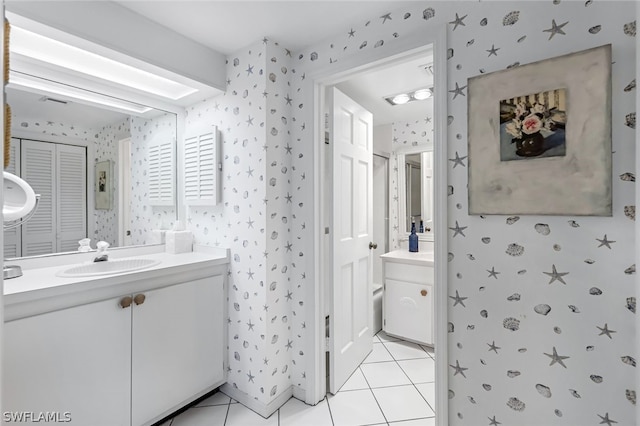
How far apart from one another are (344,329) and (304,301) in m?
0.44

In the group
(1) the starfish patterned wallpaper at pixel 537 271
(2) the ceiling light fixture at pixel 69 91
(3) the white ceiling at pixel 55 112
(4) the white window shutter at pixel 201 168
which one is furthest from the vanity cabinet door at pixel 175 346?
(1) the starfish patterned wallpaper at pixel 537 271

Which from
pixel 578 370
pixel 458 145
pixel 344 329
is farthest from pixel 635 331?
pixel 344 329

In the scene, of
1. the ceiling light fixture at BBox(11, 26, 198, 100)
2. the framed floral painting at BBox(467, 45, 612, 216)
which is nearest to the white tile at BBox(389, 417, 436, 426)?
the framed floral painting at BBox(467, 45, 612, 216)

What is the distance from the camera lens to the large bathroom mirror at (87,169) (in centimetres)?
166

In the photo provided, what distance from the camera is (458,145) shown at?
143cm

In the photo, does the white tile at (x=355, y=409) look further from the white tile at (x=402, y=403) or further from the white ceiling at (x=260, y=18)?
the white ceiling at (x=260, y=18)

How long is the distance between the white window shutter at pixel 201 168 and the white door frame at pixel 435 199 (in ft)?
2.31

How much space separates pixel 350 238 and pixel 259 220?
735 millimetres

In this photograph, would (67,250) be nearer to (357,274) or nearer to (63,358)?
(63,358)

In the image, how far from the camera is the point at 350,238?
2275 mm

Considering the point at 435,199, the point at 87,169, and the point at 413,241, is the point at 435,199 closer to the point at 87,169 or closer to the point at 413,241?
the point at 413,241

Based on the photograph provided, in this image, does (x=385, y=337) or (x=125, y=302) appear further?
(x=385, y=337)

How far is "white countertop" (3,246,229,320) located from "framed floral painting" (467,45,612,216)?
160 centimetres

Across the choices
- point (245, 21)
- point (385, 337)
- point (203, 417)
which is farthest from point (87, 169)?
point (385, 337)
